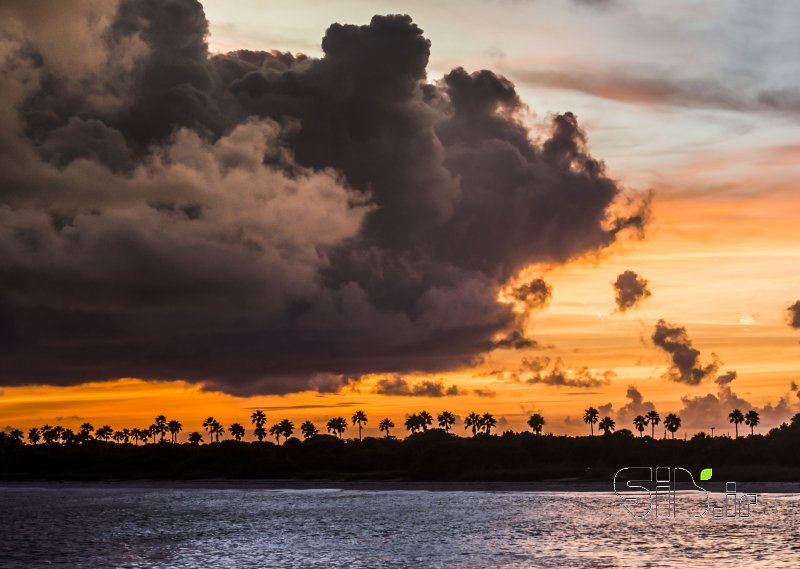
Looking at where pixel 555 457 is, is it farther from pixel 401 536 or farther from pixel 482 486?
pixel 401 536

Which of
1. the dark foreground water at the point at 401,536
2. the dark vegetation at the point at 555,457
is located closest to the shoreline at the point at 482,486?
the dark vegetation at the point at 555,457

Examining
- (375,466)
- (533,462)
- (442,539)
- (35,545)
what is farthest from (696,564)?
(375,466)

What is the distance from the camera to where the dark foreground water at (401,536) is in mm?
55844

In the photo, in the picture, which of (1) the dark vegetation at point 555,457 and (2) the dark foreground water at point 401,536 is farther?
(1) the dark vegetation at point 555,457

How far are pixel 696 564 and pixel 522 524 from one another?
98.9 ft

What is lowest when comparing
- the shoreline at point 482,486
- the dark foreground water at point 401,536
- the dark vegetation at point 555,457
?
the dark foreground water at point 401,536

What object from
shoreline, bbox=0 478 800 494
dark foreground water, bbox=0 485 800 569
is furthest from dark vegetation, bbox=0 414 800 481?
dark foreground water, bbox=0 485 800 569

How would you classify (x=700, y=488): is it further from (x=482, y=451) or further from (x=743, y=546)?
(x=743, y=546)

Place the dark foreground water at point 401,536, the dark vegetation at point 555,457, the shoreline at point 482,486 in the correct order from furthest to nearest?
the dark vegetation at point 555,457 < the shoreline at point 482,486 < the dark foreground water at point 401,536

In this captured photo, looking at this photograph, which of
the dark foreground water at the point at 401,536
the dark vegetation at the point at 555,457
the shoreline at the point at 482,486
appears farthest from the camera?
the dark vegetation at the point at 555,457

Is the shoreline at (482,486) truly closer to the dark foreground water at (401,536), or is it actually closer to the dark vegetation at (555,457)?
the dark vegetation at (555,457)

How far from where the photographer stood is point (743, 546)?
2303 inches

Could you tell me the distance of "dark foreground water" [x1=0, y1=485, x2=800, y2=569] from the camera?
55844mm

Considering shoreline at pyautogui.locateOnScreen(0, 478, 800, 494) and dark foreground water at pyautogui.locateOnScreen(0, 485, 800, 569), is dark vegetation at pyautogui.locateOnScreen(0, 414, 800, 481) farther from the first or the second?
dark foreground water at pyautogui.locateOnScreen(0, 485, 800, 569)
